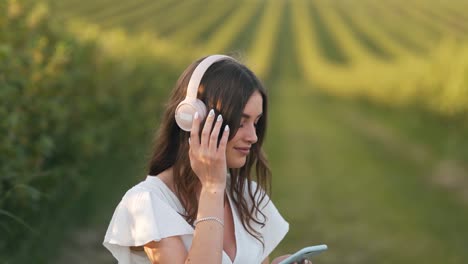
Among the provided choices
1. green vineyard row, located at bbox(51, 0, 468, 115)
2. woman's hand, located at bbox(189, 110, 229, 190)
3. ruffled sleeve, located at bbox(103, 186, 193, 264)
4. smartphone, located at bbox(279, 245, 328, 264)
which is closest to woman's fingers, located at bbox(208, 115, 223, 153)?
woman's hand, located at bbox(189, 110, 229, 190)

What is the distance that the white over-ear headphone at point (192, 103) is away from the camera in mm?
2744

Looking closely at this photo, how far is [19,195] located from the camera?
482cm

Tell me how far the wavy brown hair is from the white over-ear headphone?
19 millimetres

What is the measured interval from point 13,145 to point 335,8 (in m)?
36.0

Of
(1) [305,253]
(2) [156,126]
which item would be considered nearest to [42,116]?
(2) [156,126]

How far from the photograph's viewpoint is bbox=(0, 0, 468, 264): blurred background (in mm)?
5797

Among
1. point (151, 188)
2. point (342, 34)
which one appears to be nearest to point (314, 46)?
point (342, 34)

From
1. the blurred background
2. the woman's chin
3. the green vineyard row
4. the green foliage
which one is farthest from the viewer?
the green vineyard row

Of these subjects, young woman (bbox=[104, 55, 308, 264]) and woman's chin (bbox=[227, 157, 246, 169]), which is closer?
young woman (bbox=[104, 55, 308, 264])

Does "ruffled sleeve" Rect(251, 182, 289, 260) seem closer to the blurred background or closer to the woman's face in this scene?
the woman's face

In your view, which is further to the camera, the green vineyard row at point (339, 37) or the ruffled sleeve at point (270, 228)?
Result: the green vineyard row at point (339, 37)

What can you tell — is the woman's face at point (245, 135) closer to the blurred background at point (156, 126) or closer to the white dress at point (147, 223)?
the white dress at point (147, 223)

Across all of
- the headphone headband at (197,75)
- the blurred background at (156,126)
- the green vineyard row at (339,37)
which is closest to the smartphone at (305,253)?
the headphone headband at (197,75)

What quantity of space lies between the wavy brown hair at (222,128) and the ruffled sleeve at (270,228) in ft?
0.10
